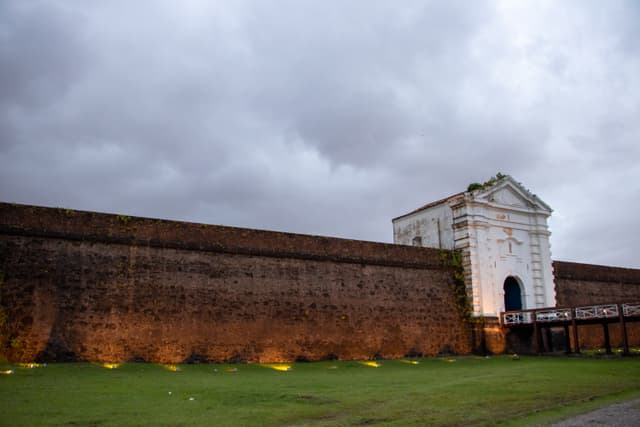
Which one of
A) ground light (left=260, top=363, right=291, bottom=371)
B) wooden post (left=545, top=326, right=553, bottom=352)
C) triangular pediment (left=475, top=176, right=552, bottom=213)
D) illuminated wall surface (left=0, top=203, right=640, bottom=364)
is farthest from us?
triangular pediment (left=475, top=176, right=552, bottom=213)

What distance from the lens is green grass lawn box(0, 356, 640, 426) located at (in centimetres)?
729

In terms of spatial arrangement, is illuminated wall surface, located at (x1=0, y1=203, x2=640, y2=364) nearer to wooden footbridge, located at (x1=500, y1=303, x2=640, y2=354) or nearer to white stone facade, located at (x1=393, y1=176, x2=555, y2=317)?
white stone facade, located at (x1=393, y1=176, x2=555, y2=317)

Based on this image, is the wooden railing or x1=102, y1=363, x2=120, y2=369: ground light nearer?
x1=102, y1=363, x2=120, y2=369: ground light

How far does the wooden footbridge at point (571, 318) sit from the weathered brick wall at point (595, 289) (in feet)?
10.4

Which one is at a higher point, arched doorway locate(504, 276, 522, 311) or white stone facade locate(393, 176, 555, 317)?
A: white stone facade locate(393, 176, 555, 317)

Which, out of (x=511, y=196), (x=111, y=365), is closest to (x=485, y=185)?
(x=511, y=196)

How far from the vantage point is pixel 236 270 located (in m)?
17.7

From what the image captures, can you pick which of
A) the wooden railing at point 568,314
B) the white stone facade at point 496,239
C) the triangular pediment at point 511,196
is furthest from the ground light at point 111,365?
the triangular pediment at point 511,196

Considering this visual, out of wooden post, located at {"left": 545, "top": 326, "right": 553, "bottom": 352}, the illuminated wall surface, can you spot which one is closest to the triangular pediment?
the illuminated wall surface

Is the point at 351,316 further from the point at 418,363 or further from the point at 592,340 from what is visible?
the point at 592,340

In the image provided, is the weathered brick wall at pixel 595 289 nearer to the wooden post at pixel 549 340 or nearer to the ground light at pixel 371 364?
the wooden post at pixel 549 340

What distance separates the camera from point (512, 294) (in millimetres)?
25406

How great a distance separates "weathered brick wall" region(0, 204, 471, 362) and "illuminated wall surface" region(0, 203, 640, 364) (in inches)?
1.2

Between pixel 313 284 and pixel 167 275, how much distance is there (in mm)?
4967
